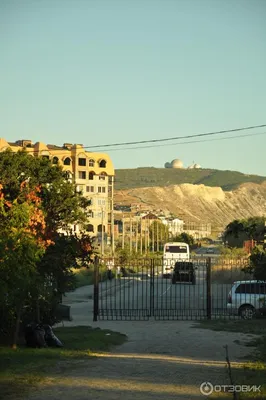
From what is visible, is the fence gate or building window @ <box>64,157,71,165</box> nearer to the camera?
the fence gate

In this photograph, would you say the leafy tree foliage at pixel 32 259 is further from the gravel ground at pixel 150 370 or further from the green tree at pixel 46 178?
the green tree at pixel 46 178

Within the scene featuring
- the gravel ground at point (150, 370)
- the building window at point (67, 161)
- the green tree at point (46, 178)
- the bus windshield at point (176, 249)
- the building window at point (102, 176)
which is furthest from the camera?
the building window at point (102, 176)

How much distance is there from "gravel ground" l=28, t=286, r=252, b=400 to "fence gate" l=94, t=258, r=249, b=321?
21.7 feet

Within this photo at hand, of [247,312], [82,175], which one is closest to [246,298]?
[247,312]

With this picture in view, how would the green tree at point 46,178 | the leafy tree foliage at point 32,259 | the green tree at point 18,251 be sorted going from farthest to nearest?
the green tree at point 46,178 < the leafy tree foliage at point 32,259 < the green tree at point 18,251

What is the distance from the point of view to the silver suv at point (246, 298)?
84.8 ft

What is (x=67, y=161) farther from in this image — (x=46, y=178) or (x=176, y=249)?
(x=46, y=178)

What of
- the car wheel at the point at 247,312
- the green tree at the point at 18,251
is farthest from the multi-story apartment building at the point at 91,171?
the green tree at the point at 18,251

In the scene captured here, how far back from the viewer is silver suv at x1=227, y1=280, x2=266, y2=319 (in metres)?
25.9

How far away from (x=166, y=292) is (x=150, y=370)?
733 inches

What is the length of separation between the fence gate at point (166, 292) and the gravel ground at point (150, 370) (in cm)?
662

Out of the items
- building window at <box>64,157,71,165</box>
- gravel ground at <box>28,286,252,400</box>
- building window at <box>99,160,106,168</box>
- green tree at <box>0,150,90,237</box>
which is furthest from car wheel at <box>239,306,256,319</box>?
building window at <box>99,160,106,168</box>

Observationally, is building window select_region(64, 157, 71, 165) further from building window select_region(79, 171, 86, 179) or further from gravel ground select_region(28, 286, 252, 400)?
gravel ground select_region(28, 286, 252, 400)

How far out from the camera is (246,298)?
26.1 meters
